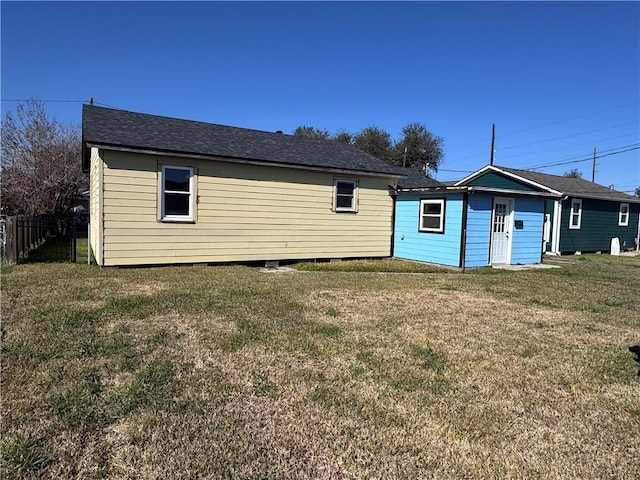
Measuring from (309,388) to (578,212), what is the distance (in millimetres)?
20374

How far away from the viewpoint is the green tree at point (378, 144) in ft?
144

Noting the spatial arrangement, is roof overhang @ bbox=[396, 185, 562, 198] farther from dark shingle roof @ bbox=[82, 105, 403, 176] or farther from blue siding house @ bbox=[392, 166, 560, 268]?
dark shingle roof @ bbox=[82, 105, 403, 176]

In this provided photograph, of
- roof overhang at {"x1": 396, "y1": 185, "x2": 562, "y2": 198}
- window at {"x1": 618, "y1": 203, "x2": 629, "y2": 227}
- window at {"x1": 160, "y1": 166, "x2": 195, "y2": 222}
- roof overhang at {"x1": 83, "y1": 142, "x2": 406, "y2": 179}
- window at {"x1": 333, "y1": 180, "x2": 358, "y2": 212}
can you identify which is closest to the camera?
roof overhang at {"x1": 83, "y1": 142, "x2": 406, "y2": 179}

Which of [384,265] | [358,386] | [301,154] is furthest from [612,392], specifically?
[301,154]

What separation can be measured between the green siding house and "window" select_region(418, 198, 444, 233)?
732 centimetres

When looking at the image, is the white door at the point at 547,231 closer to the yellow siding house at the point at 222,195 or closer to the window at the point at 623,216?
the window at the point at 623,216

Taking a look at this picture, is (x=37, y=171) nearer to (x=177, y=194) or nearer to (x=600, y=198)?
(x=177, y=194)

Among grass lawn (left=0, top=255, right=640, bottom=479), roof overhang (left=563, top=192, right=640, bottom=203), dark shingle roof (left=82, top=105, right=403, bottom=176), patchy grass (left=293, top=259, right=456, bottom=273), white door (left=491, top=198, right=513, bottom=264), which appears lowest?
grass lawn (left=0, top=255, right=640, bottom=479)

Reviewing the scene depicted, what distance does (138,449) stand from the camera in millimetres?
2721

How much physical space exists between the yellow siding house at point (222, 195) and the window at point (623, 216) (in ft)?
48.9

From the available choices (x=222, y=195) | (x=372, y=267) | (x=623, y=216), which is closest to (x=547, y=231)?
(x=623, y=216)

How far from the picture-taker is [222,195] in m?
11.4

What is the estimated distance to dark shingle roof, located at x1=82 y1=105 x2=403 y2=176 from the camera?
402 inches

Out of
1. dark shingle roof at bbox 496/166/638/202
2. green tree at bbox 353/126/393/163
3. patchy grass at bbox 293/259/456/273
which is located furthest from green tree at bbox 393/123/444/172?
patchy grass at bbox 293/259/456/273
